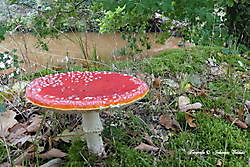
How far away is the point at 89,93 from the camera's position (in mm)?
1537

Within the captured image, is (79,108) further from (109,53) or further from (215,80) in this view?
(109,53)

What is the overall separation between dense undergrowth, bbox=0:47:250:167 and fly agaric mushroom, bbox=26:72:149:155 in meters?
0.20

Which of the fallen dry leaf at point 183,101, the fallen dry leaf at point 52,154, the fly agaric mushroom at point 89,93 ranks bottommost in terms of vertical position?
the fallen dry leaf at point 52,154

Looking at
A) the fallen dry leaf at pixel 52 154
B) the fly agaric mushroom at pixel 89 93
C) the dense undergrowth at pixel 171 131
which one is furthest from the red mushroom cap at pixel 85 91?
the fallen dry leaf at pixel 52 154

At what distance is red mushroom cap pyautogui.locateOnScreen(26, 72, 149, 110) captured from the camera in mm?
1370

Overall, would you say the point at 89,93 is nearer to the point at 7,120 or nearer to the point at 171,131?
the point at 171,131

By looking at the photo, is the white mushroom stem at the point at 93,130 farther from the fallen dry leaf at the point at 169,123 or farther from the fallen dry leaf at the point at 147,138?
the fallen dry leaf at the point at 169,123

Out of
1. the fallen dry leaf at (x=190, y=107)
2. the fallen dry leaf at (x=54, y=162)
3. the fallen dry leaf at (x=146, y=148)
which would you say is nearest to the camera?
the fallen dry leaf at (x=54, y=162)

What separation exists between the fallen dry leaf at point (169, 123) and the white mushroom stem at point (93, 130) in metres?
0.65

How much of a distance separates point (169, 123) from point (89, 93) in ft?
3.31

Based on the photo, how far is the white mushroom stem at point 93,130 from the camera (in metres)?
1.83

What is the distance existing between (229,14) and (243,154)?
A: 4086mm

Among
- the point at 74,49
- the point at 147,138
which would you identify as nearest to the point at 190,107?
the point at 147,138

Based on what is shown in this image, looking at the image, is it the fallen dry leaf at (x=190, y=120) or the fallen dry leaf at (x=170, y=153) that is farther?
the fallen dry leaf at (x=190, y=120)
